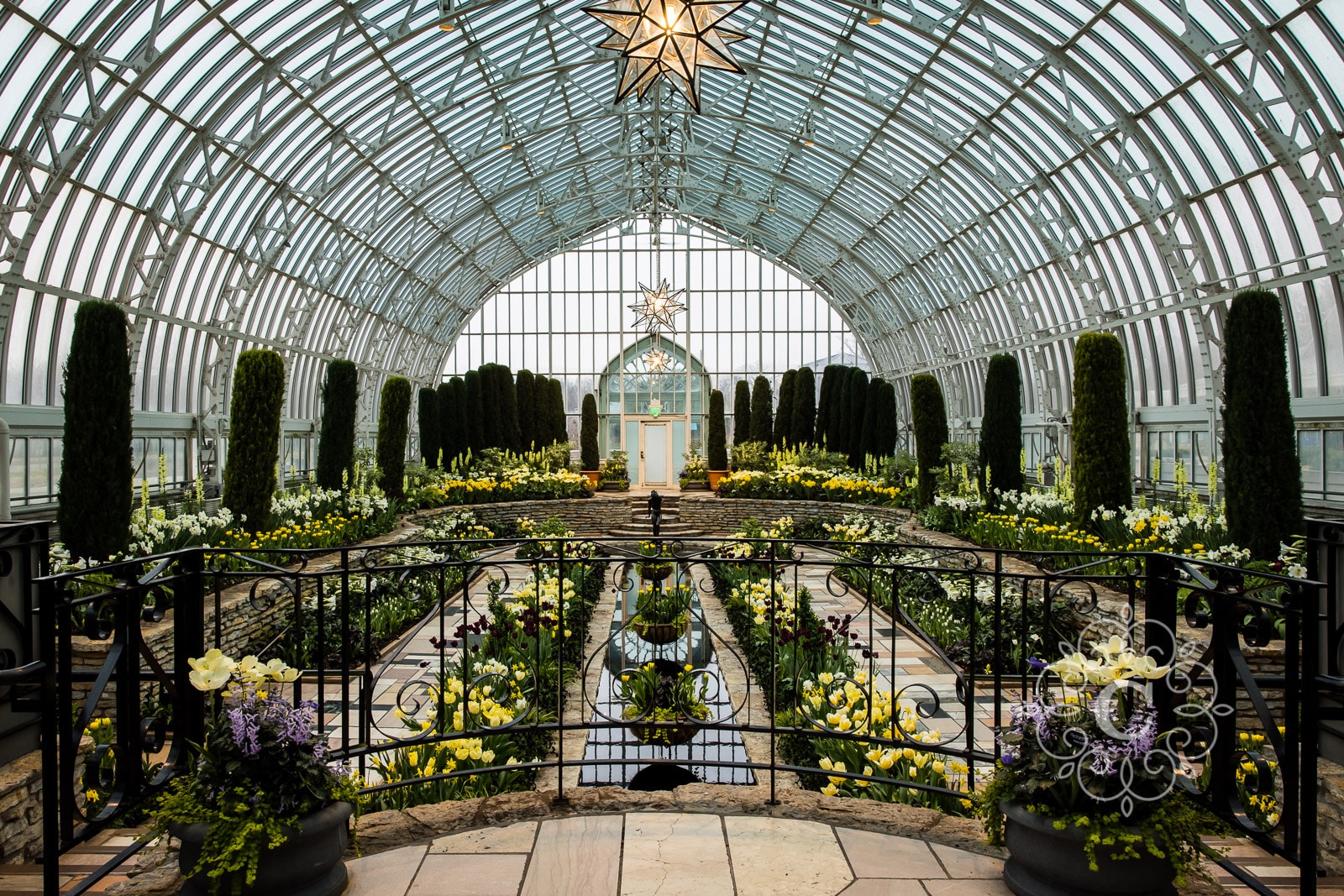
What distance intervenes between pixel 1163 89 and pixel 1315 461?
5.92m

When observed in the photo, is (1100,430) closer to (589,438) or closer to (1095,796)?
(1095,796)

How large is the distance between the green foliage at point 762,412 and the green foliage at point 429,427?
1102 cm

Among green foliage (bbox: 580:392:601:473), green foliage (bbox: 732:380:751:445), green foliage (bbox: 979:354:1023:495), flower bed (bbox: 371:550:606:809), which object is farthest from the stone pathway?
green foliage (bbox: 580:392:601:473)

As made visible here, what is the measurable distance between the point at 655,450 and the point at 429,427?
12.7 metres

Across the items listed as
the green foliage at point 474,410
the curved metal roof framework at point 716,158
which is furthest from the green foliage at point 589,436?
the green foliage at point 474,410

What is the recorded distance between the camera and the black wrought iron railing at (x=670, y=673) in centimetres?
294

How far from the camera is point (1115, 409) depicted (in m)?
11.4

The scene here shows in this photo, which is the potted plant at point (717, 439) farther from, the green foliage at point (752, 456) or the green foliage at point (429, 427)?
the green foliage at point (429, 427)

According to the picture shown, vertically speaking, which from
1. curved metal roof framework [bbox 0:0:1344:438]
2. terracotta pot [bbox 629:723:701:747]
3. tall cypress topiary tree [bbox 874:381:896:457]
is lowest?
terracotta pot [bbox 629:723:701:747]

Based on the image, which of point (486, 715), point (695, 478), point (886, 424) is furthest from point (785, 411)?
point (486, 715)

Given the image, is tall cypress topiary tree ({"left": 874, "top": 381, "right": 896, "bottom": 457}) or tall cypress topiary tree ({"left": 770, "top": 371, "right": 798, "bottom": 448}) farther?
Result: tall cypress topiary tree ({"left": 770, "top": 371, "right": 798, "bottom": 448})

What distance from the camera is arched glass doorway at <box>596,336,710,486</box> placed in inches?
1321

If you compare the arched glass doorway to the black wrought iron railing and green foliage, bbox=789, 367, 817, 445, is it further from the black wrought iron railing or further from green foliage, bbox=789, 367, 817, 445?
the black wrought iron railing

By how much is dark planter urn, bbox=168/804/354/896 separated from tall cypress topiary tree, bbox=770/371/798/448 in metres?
25.3
